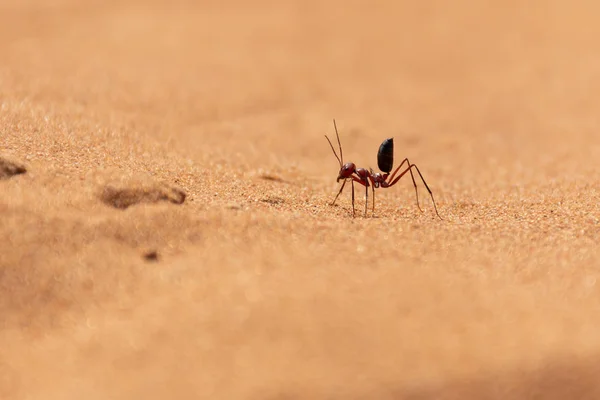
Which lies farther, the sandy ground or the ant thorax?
the ant thorax

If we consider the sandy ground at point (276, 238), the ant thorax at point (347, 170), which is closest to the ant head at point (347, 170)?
the ant thorax at point (347, 170)

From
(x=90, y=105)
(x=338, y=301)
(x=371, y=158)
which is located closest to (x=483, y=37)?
(x=371, y=158)

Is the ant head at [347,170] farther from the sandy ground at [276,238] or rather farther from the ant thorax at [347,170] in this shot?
the sandy ground at [276,238]

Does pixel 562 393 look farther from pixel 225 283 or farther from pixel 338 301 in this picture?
pixel 225 283

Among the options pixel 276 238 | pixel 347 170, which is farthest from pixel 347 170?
pixel 276 238

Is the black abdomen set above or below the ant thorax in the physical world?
above

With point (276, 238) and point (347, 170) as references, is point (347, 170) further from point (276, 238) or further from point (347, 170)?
point (276, 238)

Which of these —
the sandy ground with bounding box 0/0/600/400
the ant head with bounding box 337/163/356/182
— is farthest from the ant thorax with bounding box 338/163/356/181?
the sandy ground with bounding box 0/0/600/400

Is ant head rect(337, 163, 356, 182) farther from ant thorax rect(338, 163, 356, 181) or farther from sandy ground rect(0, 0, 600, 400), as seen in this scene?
sandy ground rect(0, 0, 600, 400)
